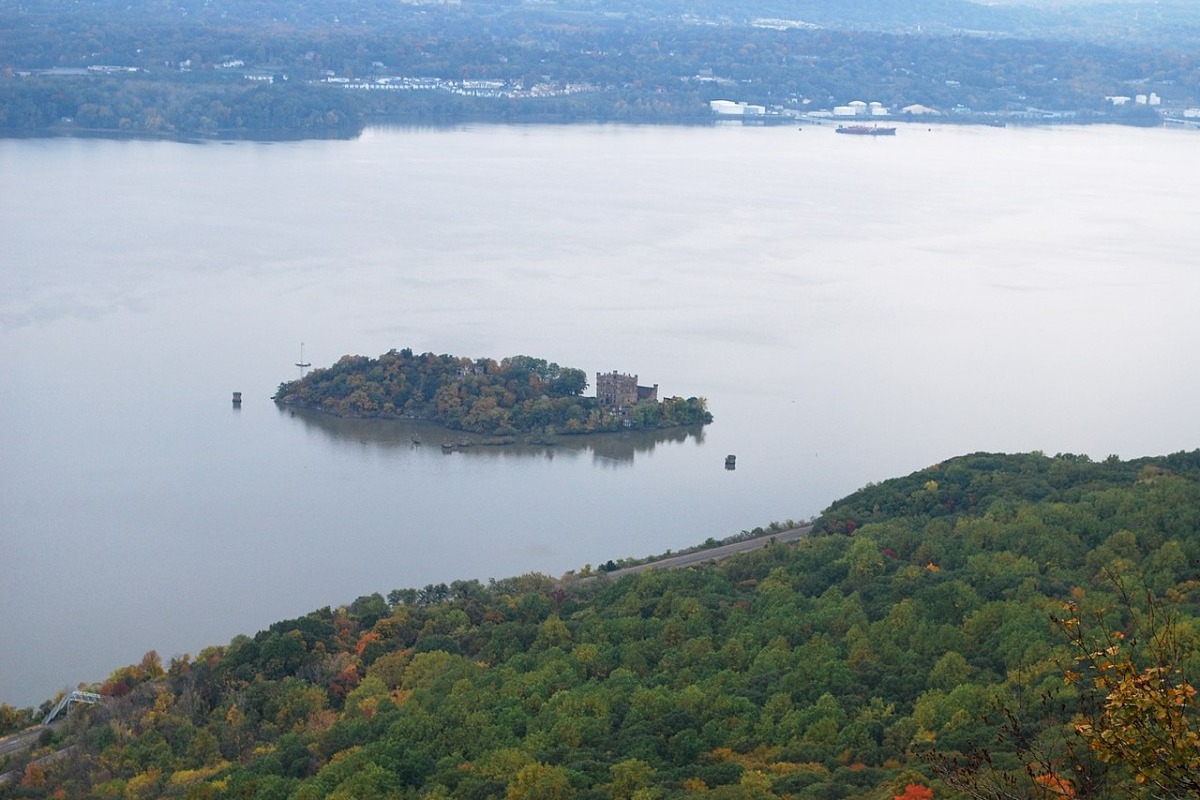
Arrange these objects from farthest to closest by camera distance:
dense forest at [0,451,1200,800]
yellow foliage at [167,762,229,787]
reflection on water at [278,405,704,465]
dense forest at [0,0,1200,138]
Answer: dense forest at [0,0,1200,138] < reflection on water at [278,405,704,465] < yellow foliage at [167,762,229,787] < dense forest at [0,451,1200,800]

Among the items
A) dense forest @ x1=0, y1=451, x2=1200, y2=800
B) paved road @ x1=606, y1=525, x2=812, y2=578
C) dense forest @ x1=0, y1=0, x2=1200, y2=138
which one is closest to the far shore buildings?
paved road @ x1=606, y1=525, x2=812, y2=578

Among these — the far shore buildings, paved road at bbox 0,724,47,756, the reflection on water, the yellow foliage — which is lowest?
paved road at bbox 0,724,47,756

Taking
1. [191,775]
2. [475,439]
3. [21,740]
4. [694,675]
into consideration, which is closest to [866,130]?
[475,439]

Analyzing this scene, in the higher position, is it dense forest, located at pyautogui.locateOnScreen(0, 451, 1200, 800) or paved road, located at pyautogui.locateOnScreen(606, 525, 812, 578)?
dense forest, located at pyautogui.locateOnScreen(0, 451, 1200, 800)

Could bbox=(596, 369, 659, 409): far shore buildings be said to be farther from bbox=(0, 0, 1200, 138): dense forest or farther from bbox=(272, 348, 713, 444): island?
bbox=(0, 0, 1200, 138): dense forest

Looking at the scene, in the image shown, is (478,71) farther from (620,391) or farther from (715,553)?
(715,553)

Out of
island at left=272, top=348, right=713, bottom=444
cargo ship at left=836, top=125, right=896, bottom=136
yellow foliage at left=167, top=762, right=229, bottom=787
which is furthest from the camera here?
cargo ship at left=836, top=125, right=896, bottom=136

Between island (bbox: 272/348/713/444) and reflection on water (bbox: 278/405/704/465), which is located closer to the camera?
reflection on water (bbox: 278/405/704/465)
